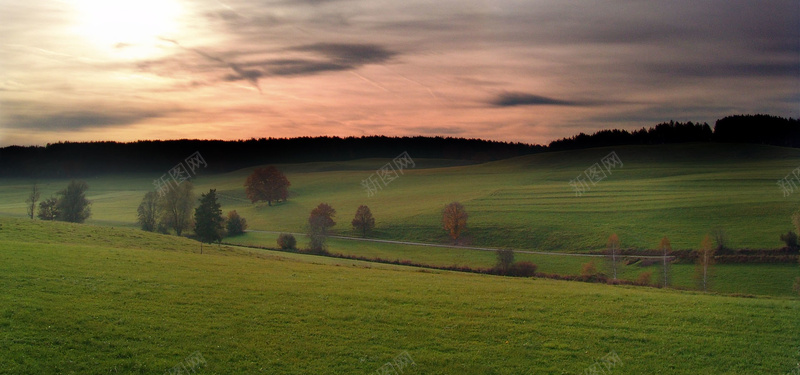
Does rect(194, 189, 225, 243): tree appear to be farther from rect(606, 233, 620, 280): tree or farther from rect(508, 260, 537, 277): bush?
rect(606, 233, 620, 280): tree

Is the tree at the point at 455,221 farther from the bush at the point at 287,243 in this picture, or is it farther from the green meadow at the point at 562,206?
the bush at the point at 287,243

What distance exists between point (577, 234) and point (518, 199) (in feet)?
79.1

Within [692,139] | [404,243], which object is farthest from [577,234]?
[692,139]

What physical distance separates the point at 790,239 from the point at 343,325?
61.6 m

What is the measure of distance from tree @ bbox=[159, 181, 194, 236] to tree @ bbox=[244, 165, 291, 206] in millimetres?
40449

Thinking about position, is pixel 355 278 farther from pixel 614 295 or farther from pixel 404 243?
pixel 404 243

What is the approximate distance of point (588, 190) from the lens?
3930 inches

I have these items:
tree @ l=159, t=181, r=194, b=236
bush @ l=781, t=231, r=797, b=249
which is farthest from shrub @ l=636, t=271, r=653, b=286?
tree @ l=159, t=181, r=194, b=236

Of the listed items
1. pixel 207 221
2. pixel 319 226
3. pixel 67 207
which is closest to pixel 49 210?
pixel 67 207

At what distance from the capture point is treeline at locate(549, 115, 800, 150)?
13200 centimetres

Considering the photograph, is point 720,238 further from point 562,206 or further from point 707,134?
point 707,134

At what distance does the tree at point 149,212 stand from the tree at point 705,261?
2765 inches

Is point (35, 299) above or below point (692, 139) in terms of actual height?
below

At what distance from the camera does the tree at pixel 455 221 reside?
78812mm
